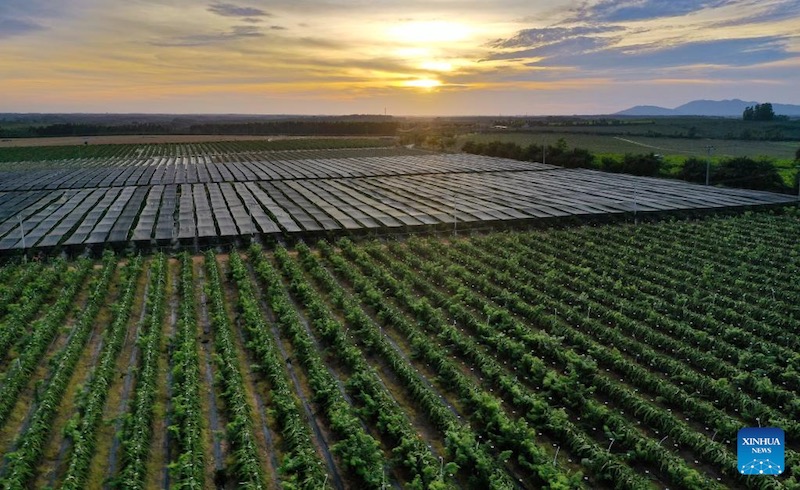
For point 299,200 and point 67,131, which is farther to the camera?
point 67,131

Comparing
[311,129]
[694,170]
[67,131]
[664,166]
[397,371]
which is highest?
[311,129]

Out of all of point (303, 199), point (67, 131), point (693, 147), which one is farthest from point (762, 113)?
point (67, 131)

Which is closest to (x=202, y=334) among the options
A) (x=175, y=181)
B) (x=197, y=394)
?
(x=197, y=394)

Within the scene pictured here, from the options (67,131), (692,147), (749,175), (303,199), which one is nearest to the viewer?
(303,199)

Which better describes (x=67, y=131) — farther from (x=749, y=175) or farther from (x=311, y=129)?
(x=749, y=175)

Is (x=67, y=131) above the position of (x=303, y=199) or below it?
above

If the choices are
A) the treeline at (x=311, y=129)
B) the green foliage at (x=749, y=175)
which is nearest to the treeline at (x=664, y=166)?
the green foliage at (x=749, y=175)
